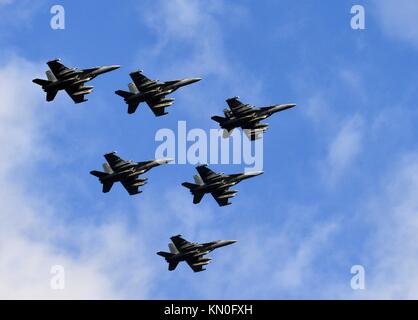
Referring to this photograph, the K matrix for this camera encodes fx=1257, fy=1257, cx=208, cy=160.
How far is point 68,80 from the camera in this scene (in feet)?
576

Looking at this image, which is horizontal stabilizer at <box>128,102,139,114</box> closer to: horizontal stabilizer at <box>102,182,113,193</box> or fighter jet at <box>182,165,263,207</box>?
horizontal stabilizer at <box>102,182,113,193</box>

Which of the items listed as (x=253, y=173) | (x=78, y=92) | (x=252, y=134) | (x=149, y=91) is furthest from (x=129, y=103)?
(x=253, y=173)

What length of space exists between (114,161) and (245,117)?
19742 mm

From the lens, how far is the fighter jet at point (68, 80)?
175125 mm

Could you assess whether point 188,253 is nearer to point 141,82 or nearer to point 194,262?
point 194,262

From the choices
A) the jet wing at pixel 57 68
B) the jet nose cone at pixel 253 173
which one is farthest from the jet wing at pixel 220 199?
the jet wing at pixel 57 68

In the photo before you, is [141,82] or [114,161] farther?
[141,82]

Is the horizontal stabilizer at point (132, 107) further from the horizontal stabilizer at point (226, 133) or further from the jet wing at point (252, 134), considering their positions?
the jet wing at point (252, 134)

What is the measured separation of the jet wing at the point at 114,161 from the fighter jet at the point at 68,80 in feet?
30.3

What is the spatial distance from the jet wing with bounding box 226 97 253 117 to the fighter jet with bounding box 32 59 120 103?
56.2 ft

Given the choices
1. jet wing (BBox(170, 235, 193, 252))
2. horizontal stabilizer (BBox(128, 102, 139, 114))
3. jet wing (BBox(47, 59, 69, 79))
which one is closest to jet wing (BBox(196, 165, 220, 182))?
jet wing (BBox(170, 235, 193, 252))
